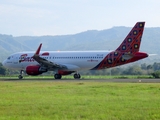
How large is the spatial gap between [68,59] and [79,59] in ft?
5.90

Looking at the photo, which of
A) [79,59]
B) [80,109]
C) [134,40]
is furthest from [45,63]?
[80,109]

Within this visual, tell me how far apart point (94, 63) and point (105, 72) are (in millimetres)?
20976

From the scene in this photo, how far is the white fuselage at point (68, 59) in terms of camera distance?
54.4 metres

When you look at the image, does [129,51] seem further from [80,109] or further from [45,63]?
[80,109]

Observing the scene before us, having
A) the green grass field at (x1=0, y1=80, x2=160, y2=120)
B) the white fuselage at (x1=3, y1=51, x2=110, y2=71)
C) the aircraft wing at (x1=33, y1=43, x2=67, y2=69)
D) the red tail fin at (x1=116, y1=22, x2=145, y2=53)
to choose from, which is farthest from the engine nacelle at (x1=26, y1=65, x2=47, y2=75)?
the green grass field at (x1=0, y1=80, x2=160, y2=120)

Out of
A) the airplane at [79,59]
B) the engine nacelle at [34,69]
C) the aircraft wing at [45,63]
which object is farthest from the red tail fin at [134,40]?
the engine nacelle at [34,69]

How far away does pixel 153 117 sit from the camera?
1598 cm

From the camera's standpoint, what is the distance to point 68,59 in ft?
186

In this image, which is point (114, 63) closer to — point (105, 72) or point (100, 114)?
point (105, 72)

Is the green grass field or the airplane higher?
the airplane

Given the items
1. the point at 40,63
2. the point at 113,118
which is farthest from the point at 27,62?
the point at 113,118

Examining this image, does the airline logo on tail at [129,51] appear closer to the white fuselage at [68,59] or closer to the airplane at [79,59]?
the airplane at [79,59]

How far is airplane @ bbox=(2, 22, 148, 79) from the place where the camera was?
2061 inches

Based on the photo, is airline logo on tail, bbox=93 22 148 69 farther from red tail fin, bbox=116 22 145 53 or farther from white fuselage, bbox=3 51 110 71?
white fuselage, bbox=3 51 110 71
